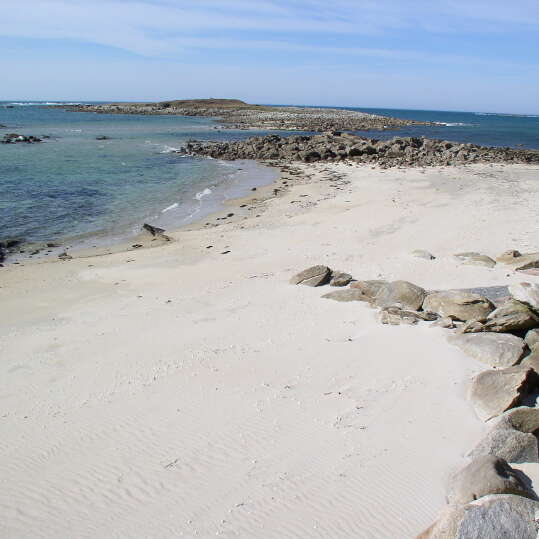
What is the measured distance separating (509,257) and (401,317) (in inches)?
199

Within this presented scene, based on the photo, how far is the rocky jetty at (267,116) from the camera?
76.6 metres

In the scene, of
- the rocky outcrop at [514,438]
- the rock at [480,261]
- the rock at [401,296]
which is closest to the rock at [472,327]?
the rock at [401,296]

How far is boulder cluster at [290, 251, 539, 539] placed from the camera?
4.14m

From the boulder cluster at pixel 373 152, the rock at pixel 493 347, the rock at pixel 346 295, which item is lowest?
the rock at pixel 346 295

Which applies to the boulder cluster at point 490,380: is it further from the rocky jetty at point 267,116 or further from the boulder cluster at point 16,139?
the rocky jetty at point 267,116

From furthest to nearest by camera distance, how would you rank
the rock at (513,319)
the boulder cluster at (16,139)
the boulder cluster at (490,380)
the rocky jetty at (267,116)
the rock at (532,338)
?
1. the rocky jetty at (267,116)
2. the boulder cluster at (16,139)
3. the rock at (513,319)
4. the rock at (532,338)
5. the boulder cluster at (490,380)

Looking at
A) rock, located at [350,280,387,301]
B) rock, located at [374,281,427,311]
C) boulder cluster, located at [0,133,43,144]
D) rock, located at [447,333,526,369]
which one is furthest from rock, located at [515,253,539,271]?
boulder cluster, located at [0,133,43,144]

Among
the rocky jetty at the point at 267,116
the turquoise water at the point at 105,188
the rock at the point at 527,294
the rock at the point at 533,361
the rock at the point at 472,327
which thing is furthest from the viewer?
the rocky jetty at the point at 267,116

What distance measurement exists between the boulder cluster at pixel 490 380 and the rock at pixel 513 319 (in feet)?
0.05

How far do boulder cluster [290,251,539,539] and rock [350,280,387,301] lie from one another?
22 mm

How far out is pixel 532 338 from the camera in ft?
25.2

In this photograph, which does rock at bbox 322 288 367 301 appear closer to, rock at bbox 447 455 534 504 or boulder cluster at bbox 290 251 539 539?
boulder cluster at bbox 290 251 539 539

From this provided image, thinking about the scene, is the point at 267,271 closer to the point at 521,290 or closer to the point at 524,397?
the point at 521,290

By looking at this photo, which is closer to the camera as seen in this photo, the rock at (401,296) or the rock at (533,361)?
the rock at (533,361)
